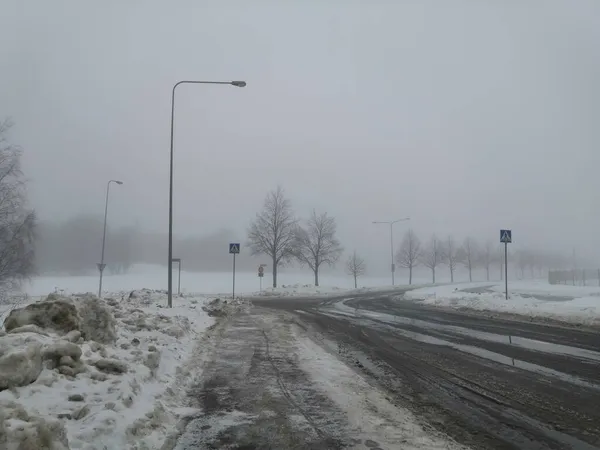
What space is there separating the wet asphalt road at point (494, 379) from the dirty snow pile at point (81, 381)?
3557 millimetres

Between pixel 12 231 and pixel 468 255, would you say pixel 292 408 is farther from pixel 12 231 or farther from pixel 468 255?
pixel 468 255

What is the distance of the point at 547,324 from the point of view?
53.5 ft

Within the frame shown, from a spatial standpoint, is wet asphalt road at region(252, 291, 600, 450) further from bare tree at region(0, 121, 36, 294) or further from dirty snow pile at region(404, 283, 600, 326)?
bare tree at region(0, 121, 36, 294)

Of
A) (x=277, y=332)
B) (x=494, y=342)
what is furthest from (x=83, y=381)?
(x=494, y=342)

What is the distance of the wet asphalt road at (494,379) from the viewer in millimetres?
5379

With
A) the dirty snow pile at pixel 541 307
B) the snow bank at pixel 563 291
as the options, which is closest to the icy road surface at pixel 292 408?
the dirty snow pile at pixel 541 307

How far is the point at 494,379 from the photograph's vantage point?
786 cm

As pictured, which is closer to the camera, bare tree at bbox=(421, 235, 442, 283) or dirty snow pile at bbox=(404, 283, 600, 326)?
dirty snow pile at bbox=(404, 283, 600, 326)

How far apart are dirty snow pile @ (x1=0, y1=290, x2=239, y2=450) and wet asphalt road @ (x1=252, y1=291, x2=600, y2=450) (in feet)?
11.7

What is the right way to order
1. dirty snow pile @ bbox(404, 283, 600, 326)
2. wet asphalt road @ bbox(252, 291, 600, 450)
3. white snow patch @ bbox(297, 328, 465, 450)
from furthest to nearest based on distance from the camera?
dirty snow pile @ bbox(404, 283, 600, 326)
wet asphalt road @ bbox(252, 291, 600, 450)
white snow patch @ bbox(297, 328, 465, 450)

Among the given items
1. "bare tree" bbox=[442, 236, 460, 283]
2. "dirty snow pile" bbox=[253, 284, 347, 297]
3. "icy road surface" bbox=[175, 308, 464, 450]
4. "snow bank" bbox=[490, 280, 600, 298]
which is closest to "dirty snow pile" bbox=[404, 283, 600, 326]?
"snow bank" bbox=[490, 280, 600, 298]

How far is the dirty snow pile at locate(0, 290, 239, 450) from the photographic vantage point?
4336mm

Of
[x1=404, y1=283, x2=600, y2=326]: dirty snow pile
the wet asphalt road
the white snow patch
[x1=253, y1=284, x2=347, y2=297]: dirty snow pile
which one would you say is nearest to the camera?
the white snow patch

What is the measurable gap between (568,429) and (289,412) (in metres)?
3.49
